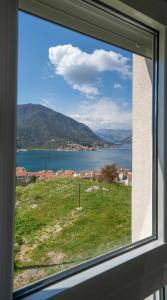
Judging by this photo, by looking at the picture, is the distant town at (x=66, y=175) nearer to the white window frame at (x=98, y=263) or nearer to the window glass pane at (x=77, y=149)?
the window glass pane at (x=77, y=149)

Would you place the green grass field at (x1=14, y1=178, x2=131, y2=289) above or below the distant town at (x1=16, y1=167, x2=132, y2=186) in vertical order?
below

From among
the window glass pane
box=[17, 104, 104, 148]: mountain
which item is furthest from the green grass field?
box=[17, 104, 104, 148]: mountain

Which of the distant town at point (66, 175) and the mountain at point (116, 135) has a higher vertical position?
the mountain at point (116, 135)

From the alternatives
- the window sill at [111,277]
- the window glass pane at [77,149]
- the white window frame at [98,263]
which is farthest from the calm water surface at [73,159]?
the window sill at [111,277]

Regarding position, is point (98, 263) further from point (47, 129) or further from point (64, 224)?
point (47, 129)

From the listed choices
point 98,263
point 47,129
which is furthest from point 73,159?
point 98,263

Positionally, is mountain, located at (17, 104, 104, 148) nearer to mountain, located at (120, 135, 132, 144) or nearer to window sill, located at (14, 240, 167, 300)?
mountain, located at (120, 135, 132, 144)

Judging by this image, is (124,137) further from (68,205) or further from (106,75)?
(68,205)
